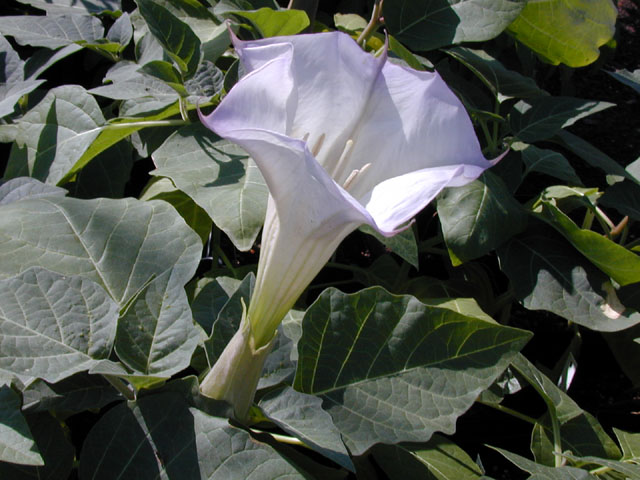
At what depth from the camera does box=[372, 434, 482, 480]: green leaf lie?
3.14ft

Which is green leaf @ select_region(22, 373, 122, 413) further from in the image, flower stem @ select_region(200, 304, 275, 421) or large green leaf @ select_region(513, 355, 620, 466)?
large green leaf @ select_region(513, 355, 620, 466)

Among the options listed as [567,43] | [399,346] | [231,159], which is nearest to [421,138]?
[399,346]

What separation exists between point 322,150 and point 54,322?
380 millimetres

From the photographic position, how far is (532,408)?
1452 millimetres

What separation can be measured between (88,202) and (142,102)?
0.35 metres

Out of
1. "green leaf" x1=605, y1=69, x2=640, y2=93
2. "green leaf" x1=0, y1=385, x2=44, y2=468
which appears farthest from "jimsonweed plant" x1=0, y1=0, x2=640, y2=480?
"green leaf" x1=605, y1=69, x2=640, y2=93

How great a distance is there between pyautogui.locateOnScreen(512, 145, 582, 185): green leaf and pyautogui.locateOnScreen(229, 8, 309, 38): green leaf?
55cm

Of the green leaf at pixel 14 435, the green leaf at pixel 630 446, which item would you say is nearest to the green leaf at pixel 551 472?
the green leaf at pixel 630 446

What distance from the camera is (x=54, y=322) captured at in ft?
2.49

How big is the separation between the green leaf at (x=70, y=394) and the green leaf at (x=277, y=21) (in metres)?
0.75

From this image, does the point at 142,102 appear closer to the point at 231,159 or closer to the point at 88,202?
the point at 231,159

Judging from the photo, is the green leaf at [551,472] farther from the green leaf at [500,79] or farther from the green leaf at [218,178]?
the green leaf at [500,79]

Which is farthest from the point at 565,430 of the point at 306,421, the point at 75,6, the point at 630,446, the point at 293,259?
the point at 75,6

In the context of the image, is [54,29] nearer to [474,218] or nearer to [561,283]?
[474,218]
